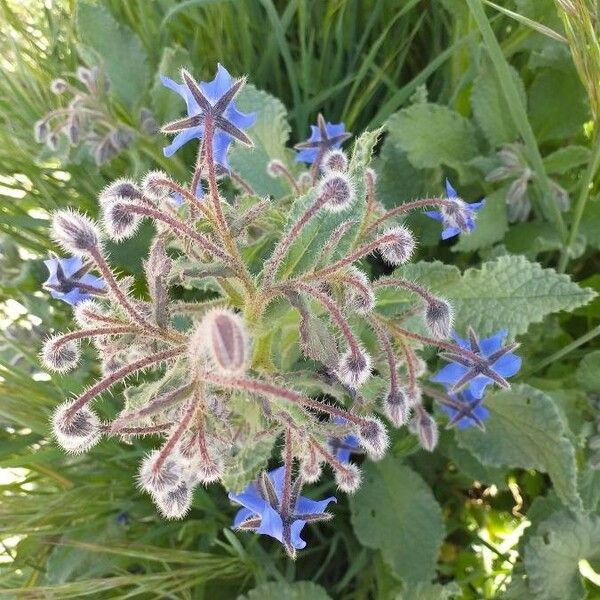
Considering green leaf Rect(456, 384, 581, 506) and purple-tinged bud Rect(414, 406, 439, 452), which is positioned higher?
purple-tinged bud Rect(414, 406, 439, 452)

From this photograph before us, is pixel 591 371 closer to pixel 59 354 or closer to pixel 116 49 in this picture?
pixel 59 354

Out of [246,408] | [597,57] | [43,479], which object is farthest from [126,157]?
[597,57]

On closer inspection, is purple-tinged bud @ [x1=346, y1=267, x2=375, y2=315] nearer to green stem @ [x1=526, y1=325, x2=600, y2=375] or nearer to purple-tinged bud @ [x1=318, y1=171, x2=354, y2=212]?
purple-tinged bud @ [x1=318, y1=171, x2=354, y2=212]

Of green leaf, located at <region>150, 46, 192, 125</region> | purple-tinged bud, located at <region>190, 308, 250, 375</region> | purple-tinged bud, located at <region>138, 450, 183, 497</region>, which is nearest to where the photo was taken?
purple-tinged bud, located at <region>190, 308, 250, 375</region>

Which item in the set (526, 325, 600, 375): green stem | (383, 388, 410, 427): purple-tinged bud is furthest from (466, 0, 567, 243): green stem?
(383, 388, 410, 427): purple-tinged bud

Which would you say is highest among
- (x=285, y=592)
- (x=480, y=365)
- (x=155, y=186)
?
(x=155, y=186)

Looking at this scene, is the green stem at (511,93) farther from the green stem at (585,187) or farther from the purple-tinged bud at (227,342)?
the purple-tinged bud at (227,342)

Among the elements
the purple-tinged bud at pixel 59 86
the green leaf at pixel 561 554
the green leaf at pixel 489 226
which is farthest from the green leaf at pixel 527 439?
the purple-tinged bud at pixel 59 86

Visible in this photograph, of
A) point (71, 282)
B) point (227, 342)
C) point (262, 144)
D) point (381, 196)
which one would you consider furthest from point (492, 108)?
point (227, 342)
